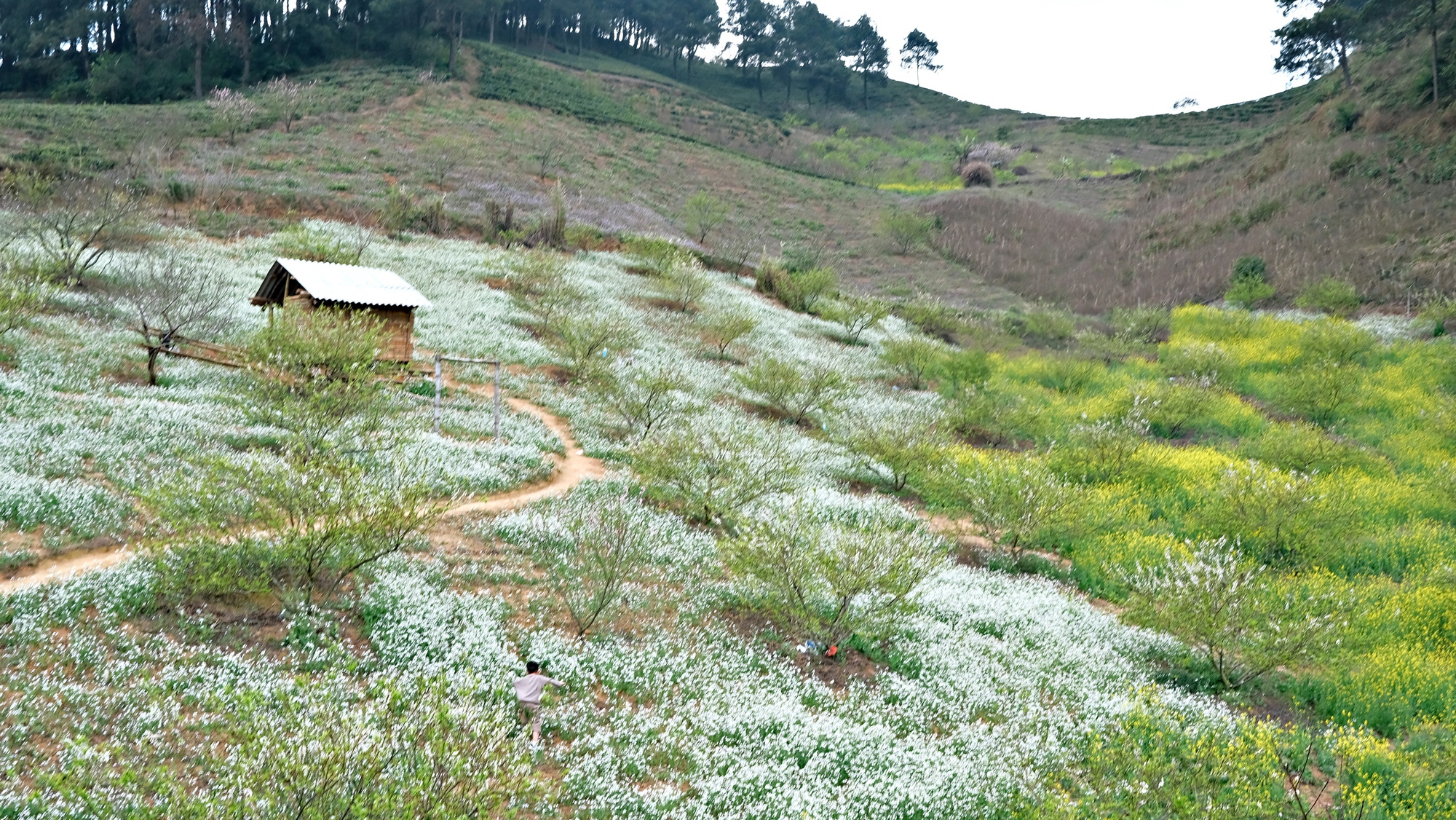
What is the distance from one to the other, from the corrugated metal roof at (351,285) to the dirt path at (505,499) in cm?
378

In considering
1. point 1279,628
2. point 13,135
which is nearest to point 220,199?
point 13,135

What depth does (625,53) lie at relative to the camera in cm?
14062

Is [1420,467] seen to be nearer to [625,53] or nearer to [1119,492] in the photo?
[1119,492]

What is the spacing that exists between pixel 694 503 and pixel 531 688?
10.1 metres

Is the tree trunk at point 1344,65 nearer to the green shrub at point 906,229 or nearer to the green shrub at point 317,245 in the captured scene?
the green shrub at point 906,229

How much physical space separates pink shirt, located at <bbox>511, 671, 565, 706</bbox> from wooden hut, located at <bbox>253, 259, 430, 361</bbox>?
17.4 meters

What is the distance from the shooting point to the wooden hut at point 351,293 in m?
26.0

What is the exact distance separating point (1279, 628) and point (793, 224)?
65609 millimetres

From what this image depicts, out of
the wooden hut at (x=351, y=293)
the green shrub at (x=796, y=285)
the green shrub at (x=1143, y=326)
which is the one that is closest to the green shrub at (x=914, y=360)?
the green shrub at (x=796, y=285)

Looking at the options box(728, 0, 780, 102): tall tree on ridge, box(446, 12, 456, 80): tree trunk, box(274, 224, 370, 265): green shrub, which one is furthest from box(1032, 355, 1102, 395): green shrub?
box(728, 0, 780, 102): tall tree on ridge

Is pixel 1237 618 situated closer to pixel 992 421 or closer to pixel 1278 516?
pixel 1278 516

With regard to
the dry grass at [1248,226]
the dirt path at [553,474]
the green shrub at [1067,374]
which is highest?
the dry grass at [1248,226]

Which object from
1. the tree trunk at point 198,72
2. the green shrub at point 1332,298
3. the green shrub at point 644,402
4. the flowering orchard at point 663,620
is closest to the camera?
the flowering orchard at point 663,620

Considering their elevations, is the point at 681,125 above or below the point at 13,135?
above
